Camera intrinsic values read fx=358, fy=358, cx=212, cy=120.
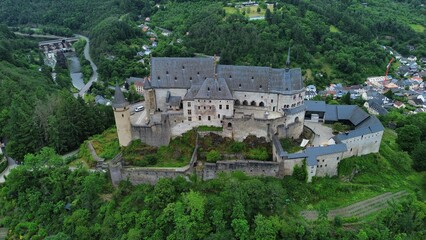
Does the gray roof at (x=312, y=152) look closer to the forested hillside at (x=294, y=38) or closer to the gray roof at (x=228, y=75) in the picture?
the gray roof at (x=228, y=75)

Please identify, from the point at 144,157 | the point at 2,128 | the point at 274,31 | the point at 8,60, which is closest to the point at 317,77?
the point at 274,31

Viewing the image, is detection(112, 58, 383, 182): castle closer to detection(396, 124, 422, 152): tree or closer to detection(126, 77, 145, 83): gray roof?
detection(396, 124, 422, 152): tree

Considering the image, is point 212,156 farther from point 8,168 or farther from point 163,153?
point 8,168

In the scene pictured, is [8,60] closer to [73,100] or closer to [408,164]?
[73,100]

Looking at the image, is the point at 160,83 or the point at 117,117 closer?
the point at 117,117

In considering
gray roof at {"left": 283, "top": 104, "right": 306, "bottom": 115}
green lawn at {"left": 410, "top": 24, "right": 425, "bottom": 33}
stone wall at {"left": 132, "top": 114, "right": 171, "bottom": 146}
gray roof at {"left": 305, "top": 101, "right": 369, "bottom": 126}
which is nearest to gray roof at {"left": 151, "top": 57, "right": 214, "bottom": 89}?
stone wall at {"left": 132, "top": 114, "right": 171, "bottom": 146}

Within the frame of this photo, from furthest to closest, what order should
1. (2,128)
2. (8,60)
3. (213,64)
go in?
1. (8,60)
2. (2,128)
3. (213,64)

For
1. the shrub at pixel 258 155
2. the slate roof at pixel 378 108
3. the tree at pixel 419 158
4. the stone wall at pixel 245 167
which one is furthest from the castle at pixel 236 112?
the slate roof at pixel 378 108
